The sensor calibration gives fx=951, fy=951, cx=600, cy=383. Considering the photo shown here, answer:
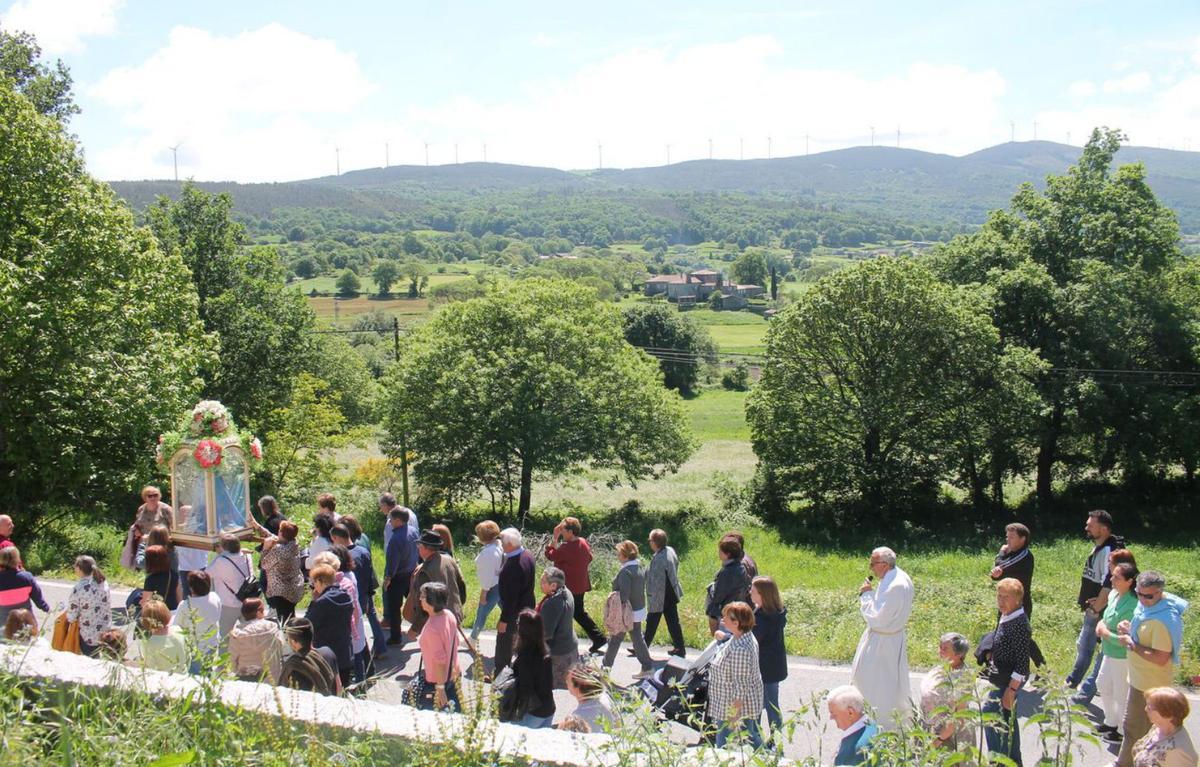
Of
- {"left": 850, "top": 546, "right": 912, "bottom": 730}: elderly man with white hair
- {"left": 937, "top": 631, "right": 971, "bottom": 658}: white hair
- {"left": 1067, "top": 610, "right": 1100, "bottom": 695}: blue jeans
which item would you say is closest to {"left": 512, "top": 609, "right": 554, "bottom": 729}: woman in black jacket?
{"left": 850, "top": 546, "right": 912, "bottom": 730}: elderly man with white hair

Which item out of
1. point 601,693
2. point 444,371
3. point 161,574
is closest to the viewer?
point 601,693

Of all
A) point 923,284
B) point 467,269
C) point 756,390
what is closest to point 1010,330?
point 923,284

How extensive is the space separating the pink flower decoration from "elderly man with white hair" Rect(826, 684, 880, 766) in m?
9.13

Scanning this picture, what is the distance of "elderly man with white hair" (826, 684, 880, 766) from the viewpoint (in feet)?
19.3

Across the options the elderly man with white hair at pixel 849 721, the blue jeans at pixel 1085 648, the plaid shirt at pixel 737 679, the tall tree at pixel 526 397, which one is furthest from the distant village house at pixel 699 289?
the elderly man with white hair at pixel 849 721

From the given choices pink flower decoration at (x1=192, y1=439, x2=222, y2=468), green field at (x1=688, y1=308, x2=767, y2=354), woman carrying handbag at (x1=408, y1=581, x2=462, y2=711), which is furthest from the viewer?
green field at (x1=688, y1=308, x2=767, y2=354)

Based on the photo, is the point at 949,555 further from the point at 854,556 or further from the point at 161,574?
the point at 161,574

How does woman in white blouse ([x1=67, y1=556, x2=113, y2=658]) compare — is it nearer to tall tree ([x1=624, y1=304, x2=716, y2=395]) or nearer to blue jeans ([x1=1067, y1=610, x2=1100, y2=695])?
blue jeans ([x1=1067, y1=610, x2=1100, y2=695])

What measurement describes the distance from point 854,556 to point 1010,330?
1066 centimetres

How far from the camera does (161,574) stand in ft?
30.5

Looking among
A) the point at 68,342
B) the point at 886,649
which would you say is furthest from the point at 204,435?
the point at 886,649

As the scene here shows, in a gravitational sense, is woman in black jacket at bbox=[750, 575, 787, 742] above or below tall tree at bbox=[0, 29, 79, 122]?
below

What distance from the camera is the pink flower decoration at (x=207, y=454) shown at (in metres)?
12.3

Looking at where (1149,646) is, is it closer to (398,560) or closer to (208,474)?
(398,560)
